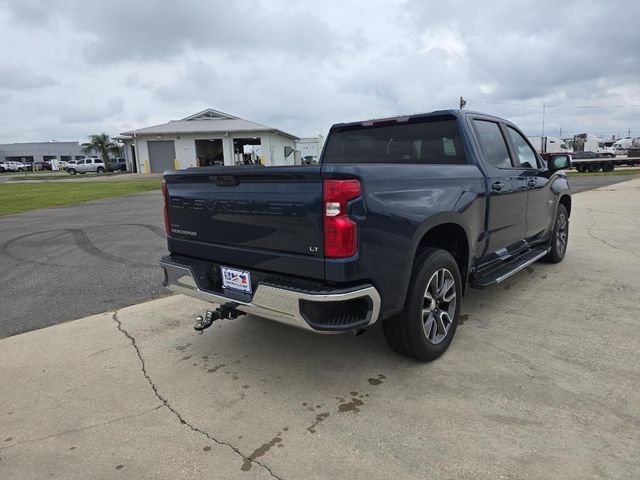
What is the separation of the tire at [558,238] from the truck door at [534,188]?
40 cm

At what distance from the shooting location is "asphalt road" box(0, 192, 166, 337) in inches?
190

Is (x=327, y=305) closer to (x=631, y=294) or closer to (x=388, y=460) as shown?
(x=388, y=460)

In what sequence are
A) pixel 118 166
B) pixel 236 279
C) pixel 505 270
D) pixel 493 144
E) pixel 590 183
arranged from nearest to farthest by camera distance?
1. pixel 236 279
2. pixel 505 270
3. pixel 493 144
4. pixel 590 183
5. pixel 118 166

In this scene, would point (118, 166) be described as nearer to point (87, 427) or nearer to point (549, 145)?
point (549, 145)

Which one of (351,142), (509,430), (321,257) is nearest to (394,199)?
(321,257)

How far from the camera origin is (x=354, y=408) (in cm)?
285

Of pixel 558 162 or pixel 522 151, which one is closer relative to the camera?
pixel 522 151

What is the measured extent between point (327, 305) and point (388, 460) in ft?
2.91

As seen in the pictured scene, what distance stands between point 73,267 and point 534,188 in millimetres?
6126

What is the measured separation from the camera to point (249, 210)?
299 cm

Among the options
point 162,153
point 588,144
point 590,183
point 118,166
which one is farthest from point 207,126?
point 588,144

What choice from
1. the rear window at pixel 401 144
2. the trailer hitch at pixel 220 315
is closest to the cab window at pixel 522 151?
the rear window at pixel 401 144

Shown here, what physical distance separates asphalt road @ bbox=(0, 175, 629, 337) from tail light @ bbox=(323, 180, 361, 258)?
322 cm

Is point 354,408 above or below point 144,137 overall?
below
